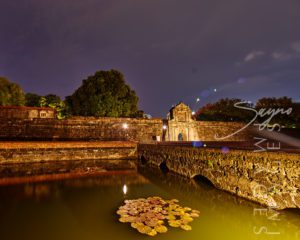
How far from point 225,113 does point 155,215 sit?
38.0 m

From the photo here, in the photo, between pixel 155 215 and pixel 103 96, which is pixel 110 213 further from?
pixel 103 96

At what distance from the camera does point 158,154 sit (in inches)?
742

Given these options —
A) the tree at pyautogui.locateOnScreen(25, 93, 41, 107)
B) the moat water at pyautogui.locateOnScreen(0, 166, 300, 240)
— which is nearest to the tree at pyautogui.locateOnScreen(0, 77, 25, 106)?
the tree at pyautogui.locateOnScreen(25, 93, 41, 107)

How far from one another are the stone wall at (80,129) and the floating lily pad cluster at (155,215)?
2168cm

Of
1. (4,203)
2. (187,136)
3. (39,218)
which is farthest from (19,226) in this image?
(187,136)

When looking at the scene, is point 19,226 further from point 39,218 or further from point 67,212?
point 67,212

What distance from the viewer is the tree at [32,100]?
1632 inches

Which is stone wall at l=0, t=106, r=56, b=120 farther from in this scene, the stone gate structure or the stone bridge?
the stone bridge

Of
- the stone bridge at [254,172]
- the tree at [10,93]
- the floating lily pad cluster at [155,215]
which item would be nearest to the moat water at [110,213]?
the floating lily pad cluster at [155,215]

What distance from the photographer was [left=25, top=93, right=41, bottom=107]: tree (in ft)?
136

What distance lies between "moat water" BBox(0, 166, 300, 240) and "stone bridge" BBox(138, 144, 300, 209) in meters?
0.43

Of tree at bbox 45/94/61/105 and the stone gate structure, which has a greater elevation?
tree at bbox 45/94/61/105

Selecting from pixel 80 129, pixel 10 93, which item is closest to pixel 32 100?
pixel 10 93

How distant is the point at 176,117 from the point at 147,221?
2766cm
